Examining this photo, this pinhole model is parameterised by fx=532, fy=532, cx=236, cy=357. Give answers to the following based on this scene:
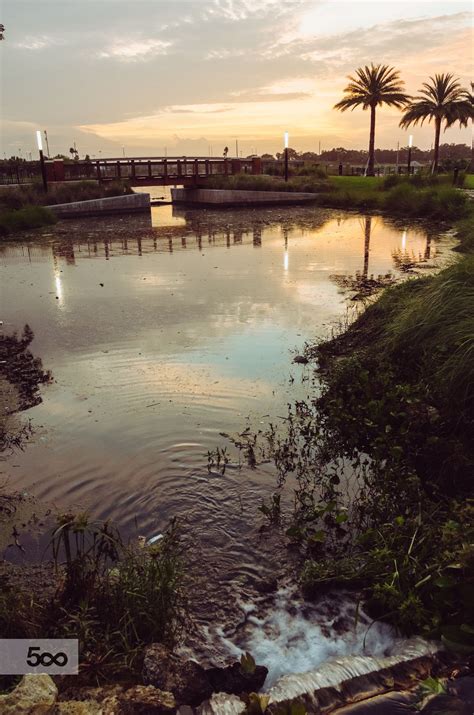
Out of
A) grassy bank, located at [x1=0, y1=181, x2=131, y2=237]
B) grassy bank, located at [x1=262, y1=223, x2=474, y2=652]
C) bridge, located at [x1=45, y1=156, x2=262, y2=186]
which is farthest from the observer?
bridge, located at [x1=45, y1=156, x2=262, y2=186]

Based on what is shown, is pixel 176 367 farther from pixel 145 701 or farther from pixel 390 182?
pixel 390 182

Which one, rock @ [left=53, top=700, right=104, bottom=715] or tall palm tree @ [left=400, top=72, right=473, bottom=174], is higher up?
tall palm tree @ [left=400, top=72, right=473, bottom=174]

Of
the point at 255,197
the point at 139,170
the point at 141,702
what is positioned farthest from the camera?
the point at 139,170

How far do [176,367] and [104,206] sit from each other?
78.0ft

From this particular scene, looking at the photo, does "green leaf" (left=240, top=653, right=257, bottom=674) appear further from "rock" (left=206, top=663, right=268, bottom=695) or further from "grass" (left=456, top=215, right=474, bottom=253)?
"grass" (left=456, top=215, right=474, bottom=253)

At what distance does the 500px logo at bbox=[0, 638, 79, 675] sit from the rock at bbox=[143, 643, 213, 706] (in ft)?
1.16

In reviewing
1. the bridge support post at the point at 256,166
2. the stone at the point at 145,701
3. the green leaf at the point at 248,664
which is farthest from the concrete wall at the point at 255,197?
the stone at the point at 145,701

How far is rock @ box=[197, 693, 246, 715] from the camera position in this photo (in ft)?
8.10

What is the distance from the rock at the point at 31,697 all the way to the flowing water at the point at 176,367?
1.03 m

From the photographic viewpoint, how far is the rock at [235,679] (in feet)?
8.79

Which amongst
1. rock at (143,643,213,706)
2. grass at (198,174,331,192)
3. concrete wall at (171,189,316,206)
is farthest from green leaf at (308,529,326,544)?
grass at (198,174,331,192)

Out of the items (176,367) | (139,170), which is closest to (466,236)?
(176,367)

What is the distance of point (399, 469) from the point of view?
4387mm

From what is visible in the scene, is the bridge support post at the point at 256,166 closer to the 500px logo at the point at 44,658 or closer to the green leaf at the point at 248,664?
the green leaf at the point at 248,664
